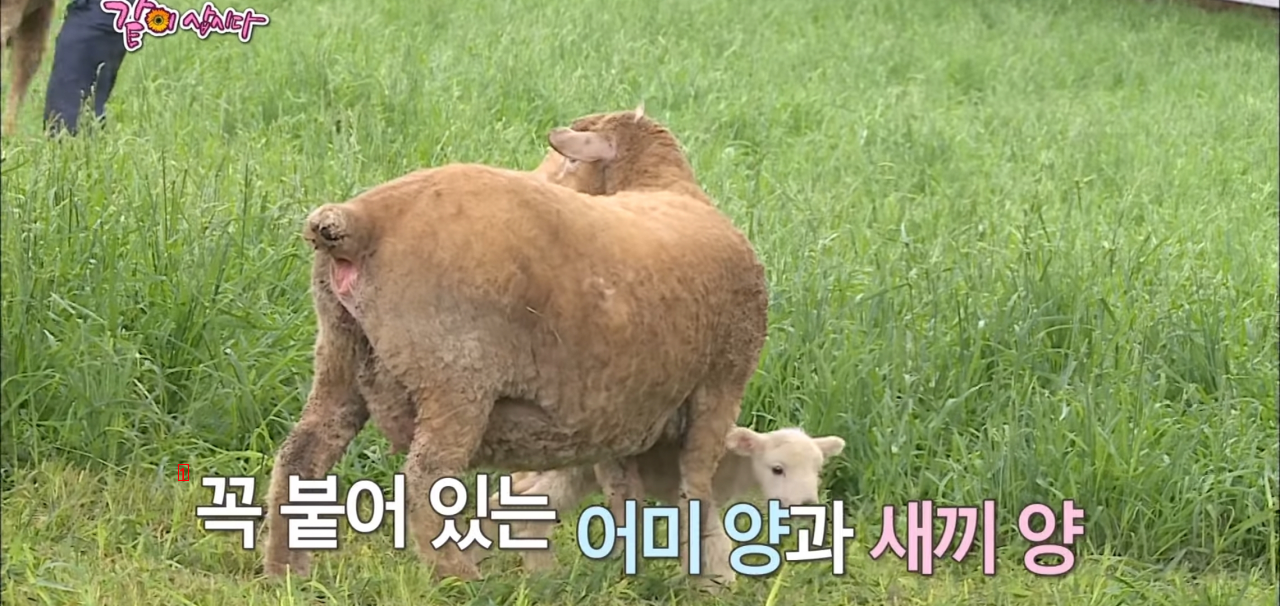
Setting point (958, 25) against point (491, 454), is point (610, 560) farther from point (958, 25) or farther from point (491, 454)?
point (958, 25)

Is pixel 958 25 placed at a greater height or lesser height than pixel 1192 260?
greater

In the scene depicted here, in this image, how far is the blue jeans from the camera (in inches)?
139

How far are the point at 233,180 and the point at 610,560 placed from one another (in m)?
1.86

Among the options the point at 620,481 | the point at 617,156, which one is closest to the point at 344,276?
the point at 617,156

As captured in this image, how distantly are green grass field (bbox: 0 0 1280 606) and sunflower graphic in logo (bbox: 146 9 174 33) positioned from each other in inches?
26.4

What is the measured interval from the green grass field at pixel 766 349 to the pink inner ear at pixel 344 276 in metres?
0.60

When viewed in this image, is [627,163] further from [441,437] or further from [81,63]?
[81,63]

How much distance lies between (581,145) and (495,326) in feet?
2.10

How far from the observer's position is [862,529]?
3.92 meters

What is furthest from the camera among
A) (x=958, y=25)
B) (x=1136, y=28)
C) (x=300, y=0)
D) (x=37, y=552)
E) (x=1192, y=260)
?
(x=1136, y=28)

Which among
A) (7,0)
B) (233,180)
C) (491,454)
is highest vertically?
(7,0)

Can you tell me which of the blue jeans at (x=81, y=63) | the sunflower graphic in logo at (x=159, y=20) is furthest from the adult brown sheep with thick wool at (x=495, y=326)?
the blue jeans at (x=81, y=63)

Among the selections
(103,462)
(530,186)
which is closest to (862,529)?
(530,186)

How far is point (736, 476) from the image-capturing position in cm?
375
